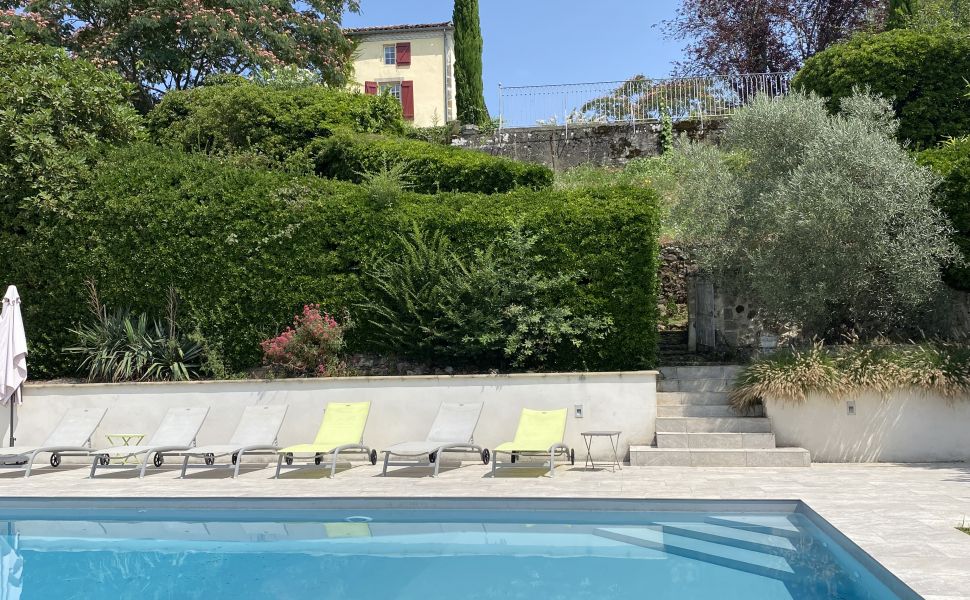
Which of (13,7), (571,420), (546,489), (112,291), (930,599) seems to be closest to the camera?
(930,599)

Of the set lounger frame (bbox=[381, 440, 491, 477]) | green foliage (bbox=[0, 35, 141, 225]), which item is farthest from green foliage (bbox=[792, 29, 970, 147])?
green foliage (bbox=[0, 35, 141, 225])

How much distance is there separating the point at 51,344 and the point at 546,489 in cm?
931

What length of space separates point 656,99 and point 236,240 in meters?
13.8

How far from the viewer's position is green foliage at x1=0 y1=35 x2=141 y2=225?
13.3 metres

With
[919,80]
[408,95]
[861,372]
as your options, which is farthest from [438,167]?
[408,95]

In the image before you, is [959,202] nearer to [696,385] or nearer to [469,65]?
[696,385]

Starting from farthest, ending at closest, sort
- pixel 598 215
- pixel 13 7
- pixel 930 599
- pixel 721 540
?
1. pixel 13 7
2. pixel 598 215
3. pixel 721 540
4. pixel 930 599

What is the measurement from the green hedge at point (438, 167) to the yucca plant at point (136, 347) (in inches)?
178

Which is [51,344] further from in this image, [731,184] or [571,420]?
[731,184]

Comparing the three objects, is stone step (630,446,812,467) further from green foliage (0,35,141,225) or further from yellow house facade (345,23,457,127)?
yellow house facade (345,23,457,127)

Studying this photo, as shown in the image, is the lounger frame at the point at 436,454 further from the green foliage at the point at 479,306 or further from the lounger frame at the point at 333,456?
the green foliage at the point at 479,306

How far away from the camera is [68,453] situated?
1234 centimetres

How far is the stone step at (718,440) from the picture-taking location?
35.5 ft

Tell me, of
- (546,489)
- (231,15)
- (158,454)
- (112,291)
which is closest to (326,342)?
(158,454)
